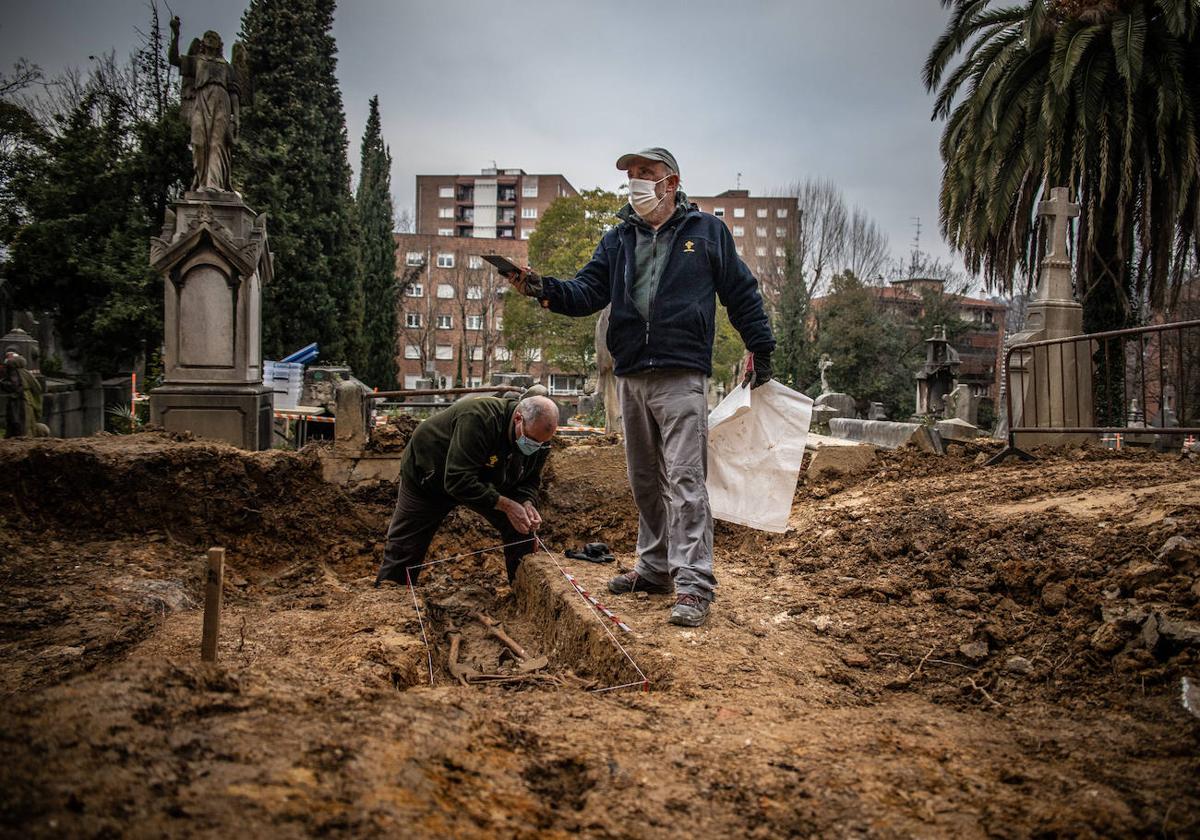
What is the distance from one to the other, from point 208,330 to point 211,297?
404mm

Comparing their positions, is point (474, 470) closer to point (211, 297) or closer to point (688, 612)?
point (688, 612)

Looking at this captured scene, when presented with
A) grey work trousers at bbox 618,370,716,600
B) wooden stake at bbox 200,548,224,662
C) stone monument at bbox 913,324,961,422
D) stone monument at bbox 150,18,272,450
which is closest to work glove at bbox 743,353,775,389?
grey work trousers at bbox 618,370,716,600

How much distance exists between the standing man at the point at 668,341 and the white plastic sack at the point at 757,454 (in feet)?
0.59

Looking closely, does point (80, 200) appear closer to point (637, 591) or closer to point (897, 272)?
point (637, 591)

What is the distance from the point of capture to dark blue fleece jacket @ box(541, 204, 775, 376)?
3.65 meters

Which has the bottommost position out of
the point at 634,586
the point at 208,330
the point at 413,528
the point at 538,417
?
the point at 634,586

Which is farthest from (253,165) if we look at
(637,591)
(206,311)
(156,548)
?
(637,591)

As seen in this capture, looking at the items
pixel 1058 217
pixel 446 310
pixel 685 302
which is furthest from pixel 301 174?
pixel 446 310

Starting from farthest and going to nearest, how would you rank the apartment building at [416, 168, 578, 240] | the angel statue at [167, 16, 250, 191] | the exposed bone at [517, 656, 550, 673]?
the apartment building at [416, 168, 578, 240] → the angel statue at [167, 16, 250, 191] → the exposed bone at [517, 656, 550, 673]

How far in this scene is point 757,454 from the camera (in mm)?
4133

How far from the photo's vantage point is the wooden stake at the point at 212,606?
2.50m

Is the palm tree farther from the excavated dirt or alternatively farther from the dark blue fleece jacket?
the dark blue fleece jacket

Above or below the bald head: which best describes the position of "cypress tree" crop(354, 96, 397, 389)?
above

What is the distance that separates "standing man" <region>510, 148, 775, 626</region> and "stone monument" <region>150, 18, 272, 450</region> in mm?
6290
